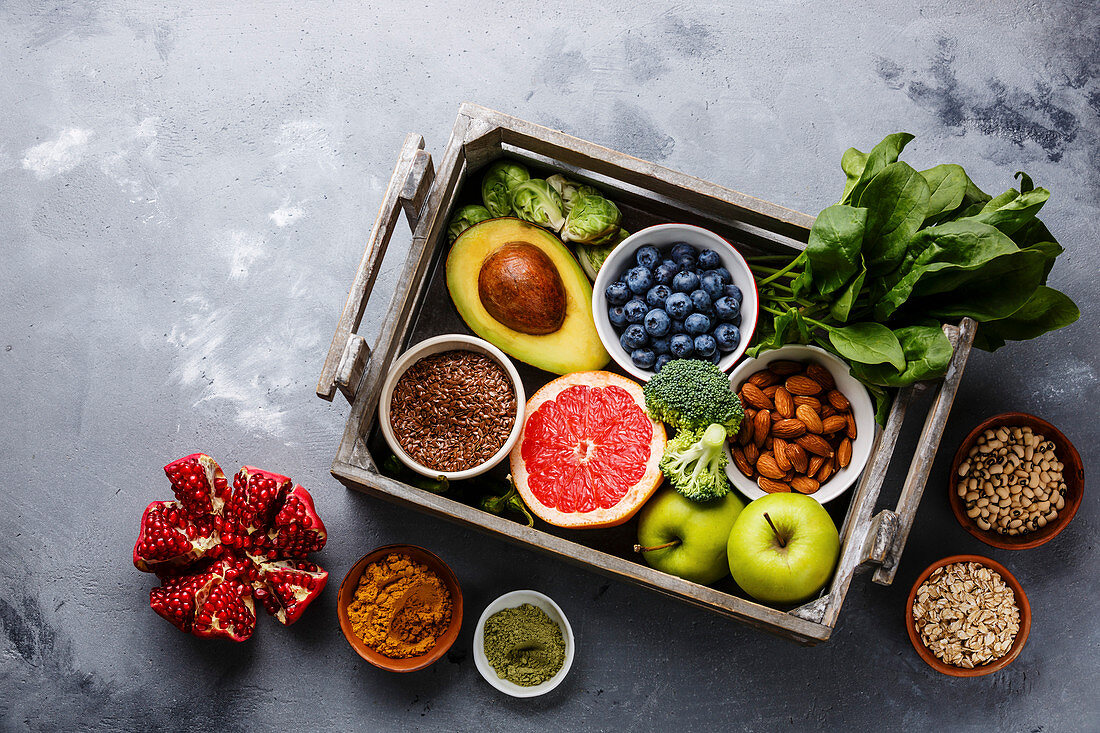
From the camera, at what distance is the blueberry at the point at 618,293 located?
2191 millimetres

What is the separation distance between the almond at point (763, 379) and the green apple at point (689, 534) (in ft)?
1.06

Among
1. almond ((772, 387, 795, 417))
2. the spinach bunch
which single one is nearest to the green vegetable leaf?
the spinach bunch

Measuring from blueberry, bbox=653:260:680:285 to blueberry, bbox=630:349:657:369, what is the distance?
0.65 ft

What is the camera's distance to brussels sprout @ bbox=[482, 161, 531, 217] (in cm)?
228

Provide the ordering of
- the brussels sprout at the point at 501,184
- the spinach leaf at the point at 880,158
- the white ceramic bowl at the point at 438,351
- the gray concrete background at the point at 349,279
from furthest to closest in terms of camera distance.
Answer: the gray concrete background at the point at 349,279, the brussels sprout at the point at 501,184, the white ceramic bowl at the point at 438,351, the spinach leaf at the point at 880,158

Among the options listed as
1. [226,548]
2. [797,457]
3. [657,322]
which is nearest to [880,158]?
[657,322]

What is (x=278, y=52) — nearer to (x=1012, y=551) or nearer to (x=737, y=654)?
(x=737, y=654)

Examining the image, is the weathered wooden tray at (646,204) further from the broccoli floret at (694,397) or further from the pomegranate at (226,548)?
the broccoli floret at (694,397)

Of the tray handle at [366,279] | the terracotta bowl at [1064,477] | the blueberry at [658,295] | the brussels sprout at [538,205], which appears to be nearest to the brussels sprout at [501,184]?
the brussels sprout at [538,205]

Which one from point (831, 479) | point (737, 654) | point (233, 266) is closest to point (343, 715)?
point (737, 654)

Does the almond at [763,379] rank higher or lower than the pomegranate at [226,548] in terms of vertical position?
higher

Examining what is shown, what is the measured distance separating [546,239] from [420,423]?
0.63 metres

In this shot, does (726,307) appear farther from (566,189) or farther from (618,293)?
(566,189)

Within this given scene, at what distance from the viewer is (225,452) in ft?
8.09
